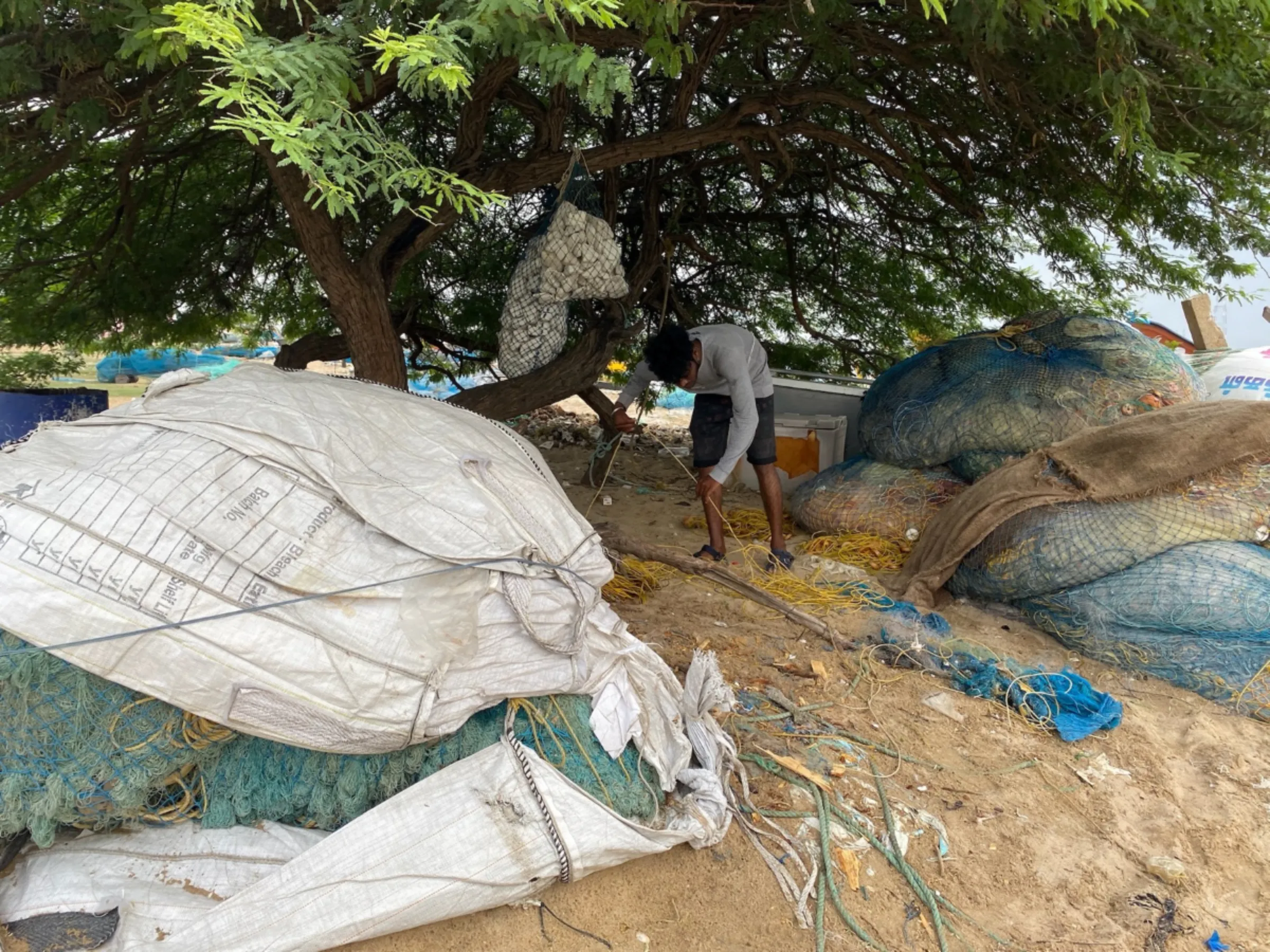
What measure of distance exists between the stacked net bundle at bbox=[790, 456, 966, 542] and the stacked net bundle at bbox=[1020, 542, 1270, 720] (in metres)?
1.24

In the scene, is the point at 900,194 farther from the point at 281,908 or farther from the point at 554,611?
Result: the point at 281,908

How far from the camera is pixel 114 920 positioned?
2.04 m

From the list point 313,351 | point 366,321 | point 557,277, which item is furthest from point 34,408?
point 557,277

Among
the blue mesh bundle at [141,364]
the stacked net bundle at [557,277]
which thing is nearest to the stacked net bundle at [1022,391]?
the stacked net bundle at [557,277]

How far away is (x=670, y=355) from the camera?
4.64 metres

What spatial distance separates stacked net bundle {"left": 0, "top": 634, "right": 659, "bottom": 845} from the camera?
2.04 metres

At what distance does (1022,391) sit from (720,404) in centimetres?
179

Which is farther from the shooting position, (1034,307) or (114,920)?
(1034,307)

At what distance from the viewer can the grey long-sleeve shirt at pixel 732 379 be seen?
4.69m

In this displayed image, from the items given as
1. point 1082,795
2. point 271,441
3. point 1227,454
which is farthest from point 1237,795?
point 271,441

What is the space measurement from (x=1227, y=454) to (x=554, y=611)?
3462 mm

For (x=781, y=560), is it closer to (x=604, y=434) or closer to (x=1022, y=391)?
(x=1022, y=391)

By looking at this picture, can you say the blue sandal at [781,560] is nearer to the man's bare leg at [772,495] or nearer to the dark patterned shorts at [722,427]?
the man's bare leg at [772,495]

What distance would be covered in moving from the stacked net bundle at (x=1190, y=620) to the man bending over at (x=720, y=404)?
1.57 meters
